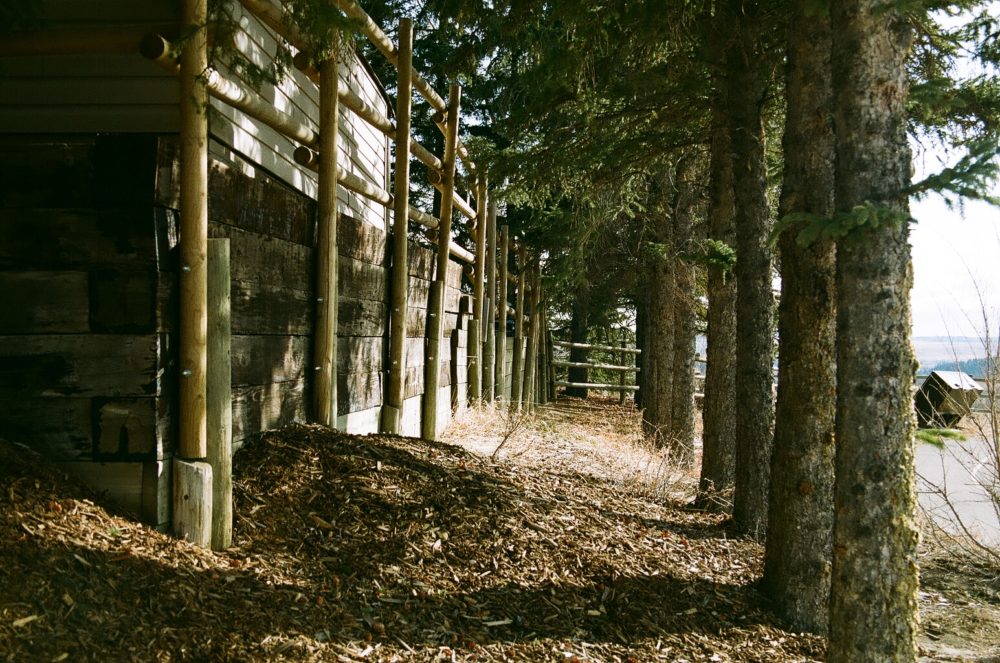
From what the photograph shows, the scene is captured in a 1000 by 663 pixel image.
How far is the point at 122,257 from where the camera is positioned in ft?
11.4

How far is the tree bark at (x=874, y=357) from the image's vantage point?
3.49m

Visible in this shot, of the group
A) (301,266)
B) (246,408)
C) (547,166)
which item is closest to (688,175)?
(547,166)

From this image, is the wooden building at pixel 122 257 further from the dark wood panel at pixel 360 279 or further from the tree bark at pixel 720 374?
the tree bark at pixel 720 374

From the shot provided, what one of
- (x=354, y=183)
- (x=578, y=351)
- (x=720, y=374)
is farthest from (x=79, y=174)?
(x=578, y=351)

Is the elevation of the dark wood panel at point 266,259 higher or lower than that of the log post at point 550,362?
higher

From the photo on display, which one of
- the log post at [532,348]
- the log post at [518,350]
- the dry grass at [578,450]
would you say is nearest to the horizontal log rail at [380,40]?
the dry grass at [578,450]

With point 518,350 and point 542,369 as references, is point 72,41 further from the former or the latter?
point 542,369

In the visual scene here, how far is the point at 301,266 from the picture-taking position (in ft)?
16.8

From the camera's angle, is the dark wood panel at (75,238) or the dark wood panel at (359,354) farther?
the dark wood panel at (359,354)

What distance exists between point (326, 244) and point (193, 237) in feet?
5.94

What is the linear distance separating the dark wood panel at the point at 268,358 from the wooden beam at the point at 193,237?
0.67 m

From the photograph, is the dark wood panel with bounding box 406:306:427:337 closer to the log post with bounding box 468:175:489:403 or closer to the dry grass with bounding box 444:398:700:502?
the dry grass with bounding box 444:398:700:502

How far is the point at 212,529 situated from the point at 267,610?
596 millimetres

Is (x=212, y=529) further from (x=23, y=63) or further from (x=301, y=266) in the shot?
(x=23, y=63)
